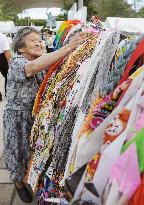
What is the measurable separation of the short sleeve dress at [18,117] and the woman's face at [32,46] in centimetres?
11

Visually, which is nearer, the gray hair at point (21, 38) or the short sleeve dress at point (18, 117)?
the short sleeve dress at point (18, 117)

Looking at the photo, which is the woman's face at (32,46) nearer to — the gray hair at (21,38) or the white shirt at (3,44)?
the gray hair at (21,38)

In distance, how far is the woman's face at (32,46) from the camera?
328cm

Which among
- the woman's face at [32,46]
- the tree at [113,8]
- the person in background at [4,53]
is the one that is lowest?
the tree at [113,8]

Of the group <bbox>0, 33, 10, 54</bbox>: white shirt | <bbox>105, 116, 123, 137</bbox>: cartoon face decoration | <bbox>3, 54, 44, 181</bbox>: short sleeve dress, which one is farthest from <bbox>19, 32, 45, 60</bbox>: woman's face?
<bbox>0, 33, 10, 54</bbox>: white shirt

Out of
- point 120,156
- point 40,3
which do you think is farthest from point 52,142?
point 40,3

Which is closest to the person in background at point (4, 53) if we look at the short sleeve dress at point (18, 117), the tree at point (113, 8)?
the short sleeve dress at point (18, 117)

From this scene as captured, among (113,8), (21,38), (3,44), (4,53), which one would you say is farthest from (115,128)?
(113,8)

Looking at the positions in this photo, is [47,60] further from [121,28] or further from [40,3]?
[40,3]

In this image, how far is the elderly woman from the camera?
125 inches

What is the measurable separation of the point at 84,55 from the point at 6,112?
120 cm

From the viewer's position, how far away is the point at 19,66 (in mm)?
3055

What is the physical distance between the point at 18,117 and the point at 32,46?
1.96 feet

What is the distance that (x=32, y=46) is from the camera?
10.8ft
